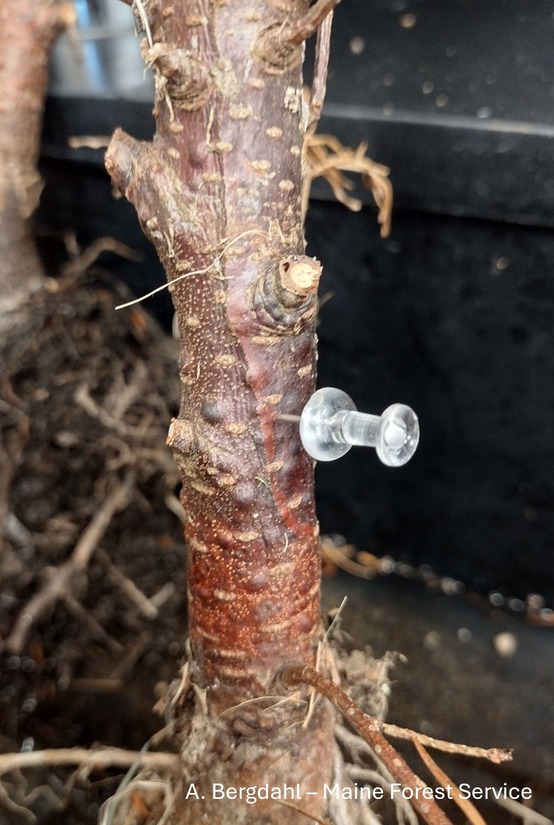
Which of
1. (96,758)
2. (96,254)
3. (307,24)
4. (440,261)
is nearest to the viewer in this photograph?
(307,24)

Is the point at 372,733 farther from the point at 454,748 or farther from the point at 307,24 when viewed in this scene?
the point at 307,24

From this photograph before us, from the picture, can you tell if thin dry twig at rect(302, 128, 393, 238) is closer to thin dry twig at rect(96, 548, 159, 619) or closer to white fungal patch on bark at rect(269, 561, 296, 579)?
white fungal patch on bark at rect(269, 561, 296, 579)

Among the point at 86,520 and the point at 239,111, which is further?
the point at 86,520

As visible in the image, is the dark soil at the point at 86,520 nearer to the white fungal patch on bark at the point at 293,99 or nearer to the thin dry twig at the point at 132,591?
the thin dry twig at the point at 132,591

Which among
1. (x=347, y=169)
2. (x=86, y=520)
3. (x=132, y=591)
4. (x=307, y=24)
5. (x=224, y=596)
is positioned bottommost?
(x=132, y=591)

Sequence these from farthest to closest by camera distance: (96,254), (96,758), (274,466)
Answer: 1. (96,254)
2. (96,758)
3. (274,466)

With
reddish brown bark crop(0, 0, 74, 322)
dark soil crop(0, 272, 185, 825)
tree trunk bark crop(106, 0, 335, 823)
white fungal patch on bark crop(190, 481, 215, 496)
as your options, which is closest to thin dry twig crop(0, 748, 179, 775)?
tree trunk bark crop(106, 0, 335, 823)

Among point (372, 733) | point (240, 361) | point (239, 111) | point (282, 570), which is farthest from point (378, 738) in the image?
point (239, 111)
